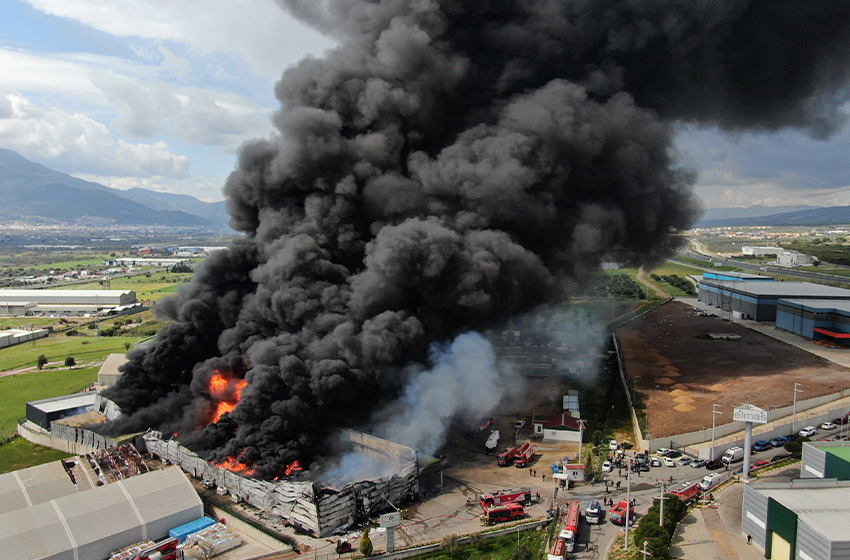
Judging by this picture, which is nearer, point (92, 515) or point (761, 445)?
point (92, 515)

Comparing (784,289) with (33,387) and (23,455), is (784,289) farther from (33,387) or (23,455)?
(33,387)

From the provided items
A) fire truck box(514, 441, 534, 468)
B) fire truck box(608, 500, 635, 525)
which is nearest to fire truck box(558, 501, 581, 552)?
fire truck box(608, 500, 635, 525)

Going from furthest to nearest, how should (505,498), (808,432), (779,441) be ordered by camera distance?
(808,432)
(779,441)
(505,498)

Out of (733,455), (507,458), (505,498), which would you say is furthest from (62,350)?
(733,455)

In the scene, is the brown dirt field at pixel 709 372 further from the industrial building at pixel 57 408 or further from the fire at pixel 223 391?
the industrial building at pixel 57 408

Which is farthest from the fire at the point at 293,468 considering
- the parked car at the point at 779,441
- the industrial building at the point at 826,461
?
the parked car at the point at 779,441

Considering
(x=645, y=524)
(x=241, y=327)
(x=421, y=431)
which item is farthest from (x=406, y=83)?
(x=645, y=524)

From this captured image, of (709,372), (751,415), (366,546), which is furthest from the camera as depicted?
(709,372)
